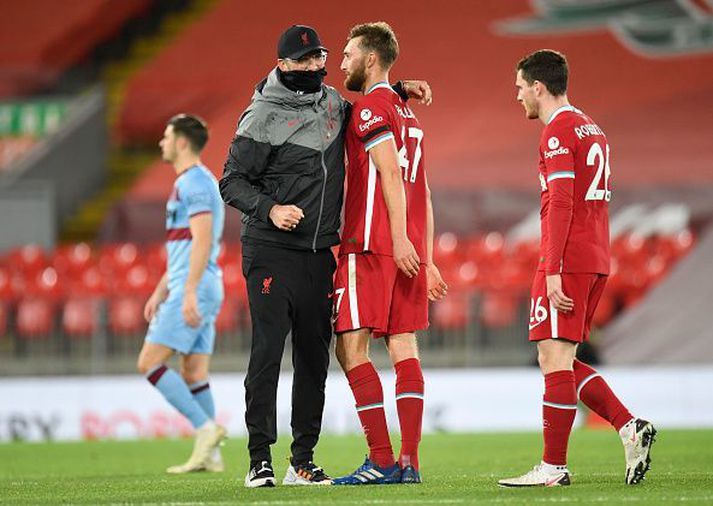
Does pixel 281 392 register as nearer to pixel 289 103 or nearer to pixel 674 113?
pixel 289 103

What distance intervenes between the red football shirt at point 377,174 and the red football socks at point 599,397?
945 millimetres

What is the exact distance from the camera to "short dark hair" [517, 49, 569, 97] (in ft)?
21.0

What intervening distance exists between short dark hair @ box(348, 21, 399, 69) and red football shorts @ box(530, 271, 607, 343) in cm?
129

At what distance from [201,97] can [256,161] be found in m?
15.8

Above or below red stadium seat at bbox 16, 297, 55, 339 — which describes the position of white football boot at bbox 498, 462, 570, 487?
below

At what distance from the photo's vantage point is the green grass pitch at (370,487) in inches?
225

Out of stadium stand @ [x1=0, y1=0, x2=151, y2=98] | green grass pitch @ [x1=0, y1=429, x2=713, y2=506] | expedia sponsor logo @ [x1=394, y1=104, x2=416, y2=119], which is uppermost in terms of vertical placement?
stadium stand @ [x1=0, y1=0, x2=151, y2=98]

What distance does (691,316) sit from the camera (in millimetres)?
15312

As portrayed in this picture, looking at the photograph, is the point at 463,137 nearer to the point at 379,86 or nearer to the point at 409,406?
the point at 379,86

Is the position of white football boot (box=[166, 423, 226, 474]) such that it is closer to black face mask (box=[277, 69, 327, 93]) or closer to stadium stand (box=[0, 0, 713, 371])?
black face mask (box=[277, 69, 327, 93])

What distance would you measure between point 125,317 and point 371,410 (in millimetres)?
8389

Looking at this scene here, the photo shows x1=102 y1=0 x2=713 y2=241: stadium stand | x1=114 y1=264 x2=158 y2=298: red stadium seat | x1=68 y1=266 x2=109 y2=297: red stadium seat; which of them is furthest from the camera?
x1=102 y1=0 x2=713 y2=241: stadium stand

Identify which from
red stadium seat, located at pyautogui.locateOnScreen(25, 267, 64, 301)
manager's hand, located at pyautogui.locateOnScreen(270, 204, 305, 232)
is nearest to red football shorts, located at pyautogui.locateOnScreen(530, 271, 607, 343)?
manager's hand, located at pyautogui.locateOnScreen(270, 204, 305, 232)

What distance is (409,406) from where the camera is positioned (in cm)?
633
